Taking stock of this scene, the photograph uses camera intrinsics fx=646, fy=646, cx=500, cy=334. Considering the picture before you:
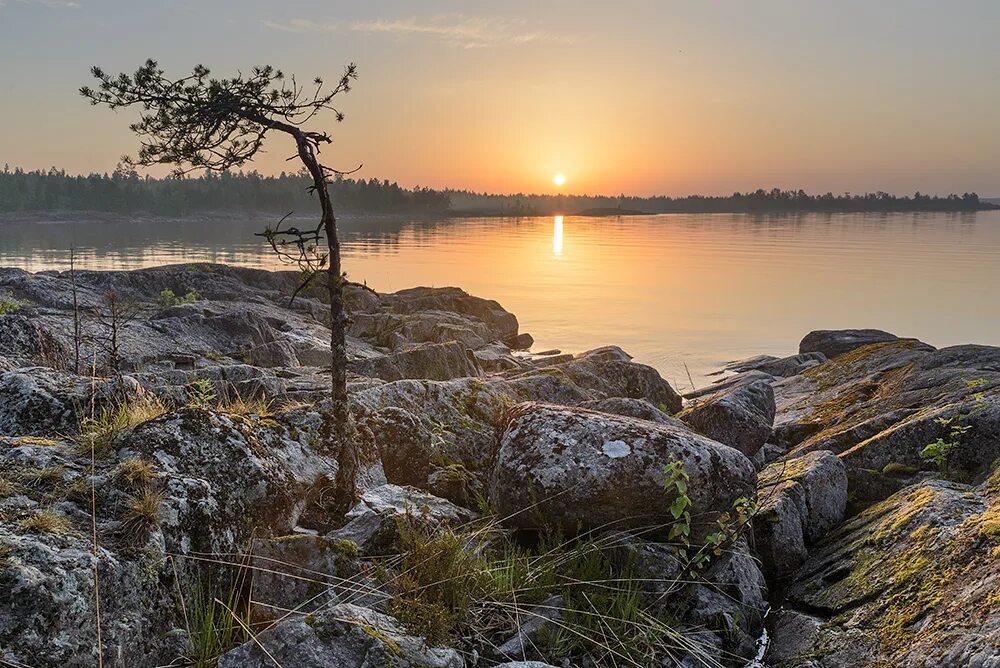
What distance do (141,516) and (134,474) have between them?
1.32ft

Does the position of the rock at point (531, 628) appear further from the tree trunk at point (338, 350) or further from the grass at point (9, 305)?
the grass at point (9, 305)

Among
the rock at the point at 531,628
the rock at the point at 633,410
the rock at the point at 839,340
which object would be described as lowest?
the rock at the point at 839,340

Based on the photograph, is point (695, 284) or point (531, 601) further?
point (695, 284)

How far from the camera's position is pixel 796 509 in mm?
6234

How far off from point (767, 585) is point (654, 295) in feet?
155

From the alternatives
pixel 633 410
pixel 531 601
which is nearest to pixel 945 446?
pixel 633 410

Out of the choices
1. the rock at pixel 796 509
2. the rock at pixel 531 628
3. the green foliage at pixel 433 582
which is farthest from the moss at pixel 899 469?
the green foliage at pixel 433 582

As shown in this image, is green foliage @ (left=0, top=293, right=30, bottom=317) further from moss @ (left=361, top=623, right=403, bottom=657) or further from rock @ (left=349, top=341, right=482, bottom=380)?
moss @ (left=361, top=623, right=403, bottom=657)

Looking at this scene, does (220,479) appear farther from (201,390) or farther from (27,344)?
(27,344)

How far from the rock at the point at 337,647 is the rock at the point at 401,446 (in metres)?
2.73

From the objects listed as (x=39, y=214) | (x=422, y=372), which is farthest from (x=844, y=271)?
(x=39, y=214)

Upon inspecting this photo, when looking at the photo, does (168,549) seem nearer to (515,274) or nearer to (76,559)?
(76,559)

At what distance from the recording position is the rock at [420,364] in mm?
13859

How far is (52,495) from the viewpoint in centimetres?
404
